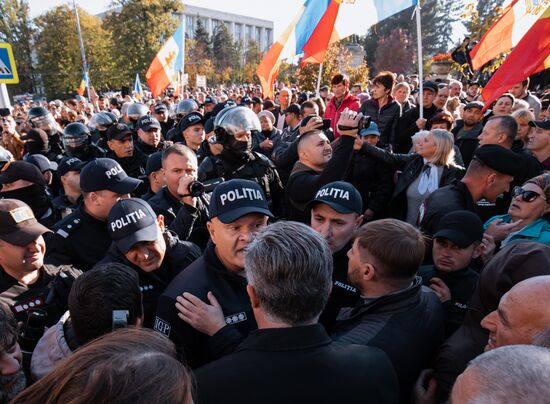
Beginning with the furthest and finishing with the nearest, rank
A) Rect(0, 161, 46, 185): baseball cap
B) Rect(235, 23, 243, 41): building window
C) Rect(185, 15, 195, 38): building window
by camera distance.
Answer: Rect(235, 23, 243, 41): building window
Rect(185, 15, 195, 38): building window
Rect(0, 161, 46, 185): baseball cap

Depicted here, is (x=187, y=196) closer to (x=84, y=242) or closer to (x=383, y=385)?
(x=84, y=242)

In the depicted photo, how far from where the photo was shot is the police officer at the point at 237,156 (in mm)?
3910

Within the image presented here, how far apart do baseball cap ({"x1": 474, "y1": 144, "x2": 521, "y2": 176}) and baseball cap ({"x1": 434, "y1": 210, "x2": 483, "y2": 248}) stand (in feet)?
2.77

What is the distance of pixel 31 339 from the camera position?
6.50ft

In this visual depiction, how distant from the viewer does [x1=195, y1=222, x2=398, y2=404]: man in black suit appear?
132cm

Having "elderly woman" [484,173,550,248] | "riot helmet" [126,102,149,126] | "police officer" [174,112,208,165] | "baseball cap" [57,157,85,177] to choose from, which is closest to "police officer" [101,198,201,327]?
"baseball cap" [57,157,85,177]

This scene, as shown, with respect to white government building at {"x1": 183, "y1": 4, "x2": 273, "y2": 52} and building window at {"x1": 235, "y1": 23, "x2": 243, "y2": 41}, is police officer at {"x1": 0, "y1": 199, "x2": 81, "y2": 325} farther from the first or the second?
building window at {"x1": 235, "y1": 23, "x2": 243, "y2": 41}

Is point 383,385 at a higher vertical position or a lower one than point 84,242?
higher

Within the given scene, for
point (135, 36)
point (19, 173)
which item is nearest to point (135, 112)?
point (19, 173)

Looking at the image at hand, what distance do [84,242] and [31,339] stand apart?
1.22 m

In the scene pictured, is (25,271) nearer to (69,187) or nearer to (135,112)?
(69,187)

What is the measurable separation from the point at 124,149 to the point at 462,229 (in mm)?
4551

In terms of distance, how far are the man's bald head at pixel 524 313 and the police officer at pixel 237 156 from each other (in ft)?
8.81

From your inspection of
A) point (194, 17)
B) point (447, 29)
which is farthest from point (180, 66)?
point (194, 17)
